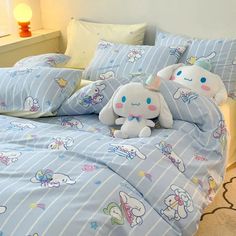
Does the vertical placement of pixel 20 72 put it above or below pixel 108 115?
above

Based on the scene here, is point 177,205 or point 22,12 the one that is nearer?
point 177,205

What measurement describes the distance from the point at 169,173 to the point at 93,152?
0.30m

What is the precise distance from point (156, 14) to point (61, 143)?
140 cm

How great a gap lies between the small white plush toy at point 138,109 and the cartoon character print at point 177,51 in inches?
24.0

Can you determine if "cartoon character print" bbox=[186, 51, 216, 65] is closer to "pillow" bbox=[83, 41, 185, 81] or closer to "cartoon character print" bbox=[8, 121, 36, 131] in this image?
"pillow" bbox=[83, 41, 185, 81]

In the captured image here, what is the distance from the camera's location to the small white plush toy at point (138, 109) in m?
1.79

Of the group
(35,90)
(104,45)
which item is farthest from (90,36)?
(35,90)

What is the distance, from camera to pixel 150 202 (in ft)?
4.68

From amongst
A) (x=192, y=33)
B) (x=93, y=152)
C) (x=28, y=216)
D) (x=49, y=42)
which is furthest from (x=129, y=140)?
(x=49, y=42)

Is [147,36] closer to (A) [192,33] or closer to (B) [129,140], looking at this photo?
(A) [192,33]

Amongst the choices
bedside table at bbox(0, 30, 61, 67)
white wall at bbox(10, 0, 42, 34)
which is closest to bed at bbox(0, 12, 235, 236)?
bedside table at bbox(0, 30, 61, 67)

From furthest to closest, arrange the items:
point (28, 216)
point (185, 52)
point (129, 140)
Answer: point (185, 52)
point (129, 140)
point (28, 216)

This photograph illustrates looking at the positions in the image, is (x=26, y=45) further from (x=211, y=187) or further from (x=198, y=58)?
(x=211, y=187)

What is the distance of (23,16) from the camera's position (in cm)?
292
